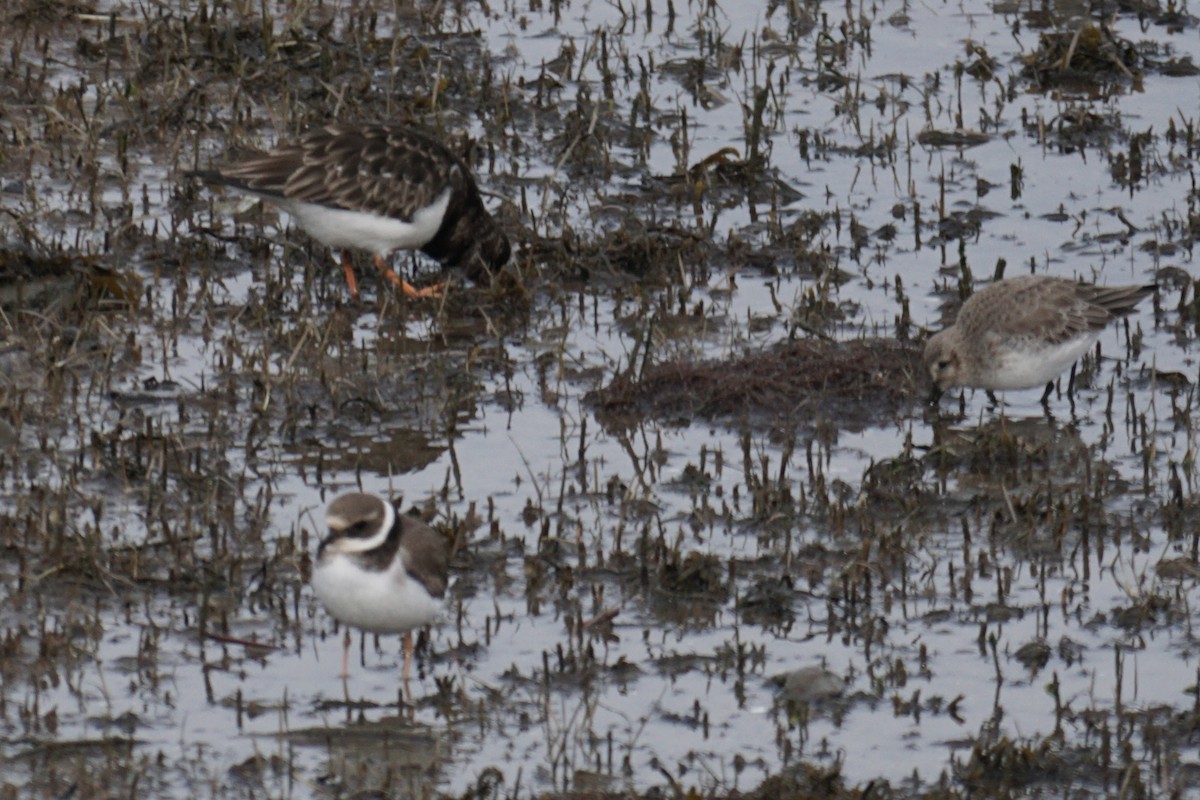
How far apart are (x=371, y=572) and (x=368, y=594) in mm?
84

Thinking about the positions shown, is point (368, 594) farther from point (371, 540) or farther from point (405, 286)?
point (405, 286)

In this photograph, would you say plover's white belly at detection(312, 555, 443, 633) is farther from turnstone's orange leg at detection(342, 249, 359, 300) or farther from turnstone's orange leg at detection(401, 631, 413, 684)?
turnstone's orange leg at detection(342, 249, 359, 300)

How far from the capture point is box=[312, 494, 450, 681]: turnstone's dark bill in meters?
7.49

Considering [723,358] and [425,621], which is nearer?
[425,621]

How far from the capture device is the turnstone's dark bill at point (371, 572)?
749 centimetres

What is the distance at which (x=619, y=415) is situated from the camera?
420 inches

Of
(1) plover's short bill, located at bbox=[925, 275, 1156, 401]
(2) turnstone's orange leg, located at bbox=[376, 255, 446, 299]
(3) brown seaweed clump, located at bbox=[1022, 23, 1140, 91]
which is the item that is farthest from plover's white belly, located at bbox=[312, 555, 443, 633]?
(3) brown seaweed clump, located at bbox=[1022, 23, 1140, 91]

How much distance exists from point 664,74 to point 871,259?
3361mm

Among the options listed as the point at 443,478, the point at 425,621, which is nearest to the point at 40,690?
the point at 425,621

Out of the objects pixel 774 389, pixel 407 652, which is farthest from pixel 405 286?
pixel 407 652

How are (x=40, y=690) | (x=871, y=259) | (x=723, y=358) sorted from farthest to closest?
(x=871, y=259)
(x=723, y=358)
(x=40, y=690)

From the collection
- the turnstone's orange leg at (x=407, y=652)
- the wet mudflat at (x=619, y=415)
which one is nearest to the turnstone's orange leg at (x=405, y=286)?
the wet mudflat at (x=619, y=415)

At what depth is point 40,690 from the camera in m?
7.61

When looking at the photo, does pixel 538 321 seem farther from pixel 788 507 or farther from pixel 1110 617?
pixel 1110 617
